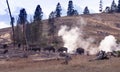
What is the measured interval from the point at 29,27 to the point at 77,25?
1443 inches

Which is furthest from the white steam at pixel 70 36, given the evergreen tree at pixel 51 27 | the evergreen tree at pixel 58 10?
the evergreen tree at pixel 58 10

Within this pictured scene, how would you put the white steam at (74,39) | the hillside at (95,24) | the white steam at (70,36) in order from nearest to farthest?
the white steam at (74,39) < the white steam at (70,36) < the hillside at (95,24)

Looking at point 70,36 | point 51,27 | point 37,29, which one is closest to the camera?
point 37,29

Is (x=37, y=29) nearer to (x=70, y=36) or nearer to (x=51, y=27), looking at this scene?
(x=70, y=36)

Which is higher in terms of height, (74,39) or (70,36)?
(70,36)

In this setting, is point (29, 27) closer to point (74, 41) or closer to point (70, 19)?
point (74, 41)

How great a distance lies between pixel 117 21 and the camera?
164m

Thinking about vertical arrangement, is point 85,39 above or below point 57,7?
below

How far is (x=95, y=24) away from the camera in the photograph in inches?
5984

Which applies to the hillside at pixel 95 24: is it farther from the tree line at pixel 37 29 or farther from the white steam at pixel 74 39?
the tree line at pixel 37 29

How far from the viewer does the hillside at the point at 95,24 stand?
437 feet

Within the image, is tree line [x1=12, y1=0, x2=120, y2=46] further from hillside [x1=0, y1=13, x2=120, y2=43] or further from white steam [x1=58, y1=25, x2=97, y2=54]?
hillside [x1=0, y1=13, x2=120, y2=43]

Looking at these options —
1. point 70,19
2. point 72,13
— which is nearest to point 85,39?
point 70,19

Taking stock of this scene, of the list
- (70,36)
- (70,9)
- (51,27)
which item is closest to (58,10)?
(70,9)
